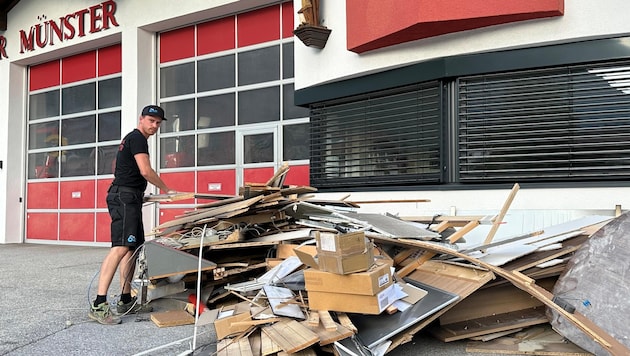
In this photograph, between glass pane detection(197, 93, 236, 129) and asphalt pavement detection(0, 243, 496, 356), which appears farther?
glass pane detection(197, 93, 236, 129)

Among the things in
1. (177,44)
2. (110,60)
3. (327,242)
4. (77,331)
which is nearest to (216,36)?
(177,44)

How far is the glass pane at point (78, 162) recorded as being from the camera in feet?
39.3

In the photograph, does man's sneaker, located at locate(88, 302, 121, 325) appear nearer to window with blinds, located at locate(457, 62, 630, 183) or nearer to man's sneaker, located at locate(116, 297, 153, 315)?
man's sneaker, located at locate(116, 297, 153, 315)

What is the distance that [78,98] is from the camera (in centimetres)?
1234

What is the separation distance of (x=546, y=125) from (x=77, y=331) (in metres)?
5.10

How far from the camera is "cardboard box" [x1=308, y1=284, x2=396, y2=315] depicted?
329cm

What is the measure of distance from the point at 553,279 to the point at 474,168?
2.26 m

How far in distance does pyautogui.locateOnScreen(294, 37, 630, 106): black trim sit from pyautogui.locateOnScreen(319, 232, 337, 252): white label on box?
11.2ft

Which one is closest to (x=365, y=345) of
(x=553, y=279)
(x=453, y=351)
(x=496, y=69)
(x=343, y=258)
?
(x=343, y=258)

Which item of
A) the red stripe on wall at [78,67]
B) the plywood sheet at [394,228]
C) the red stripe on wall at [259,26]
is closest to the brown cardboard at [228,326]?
the plywood sheet at [394,228]

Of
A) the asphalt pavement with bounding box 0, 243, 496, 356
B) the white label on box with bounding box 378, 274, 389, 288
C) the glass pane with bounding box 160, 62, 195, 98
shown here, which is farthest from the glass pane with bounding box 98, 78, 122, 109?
the white label on box with bounding box 378, 274, 389, 288

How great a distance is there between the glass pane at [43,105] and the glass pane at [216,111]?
482 centimetres

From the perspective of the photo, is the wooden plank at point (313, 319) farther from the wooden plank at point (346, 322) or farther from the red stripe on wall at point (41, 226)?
the red stripe on wall at point (41, 226)

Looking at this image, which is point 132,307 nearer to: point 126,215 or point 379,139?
point 126,215
